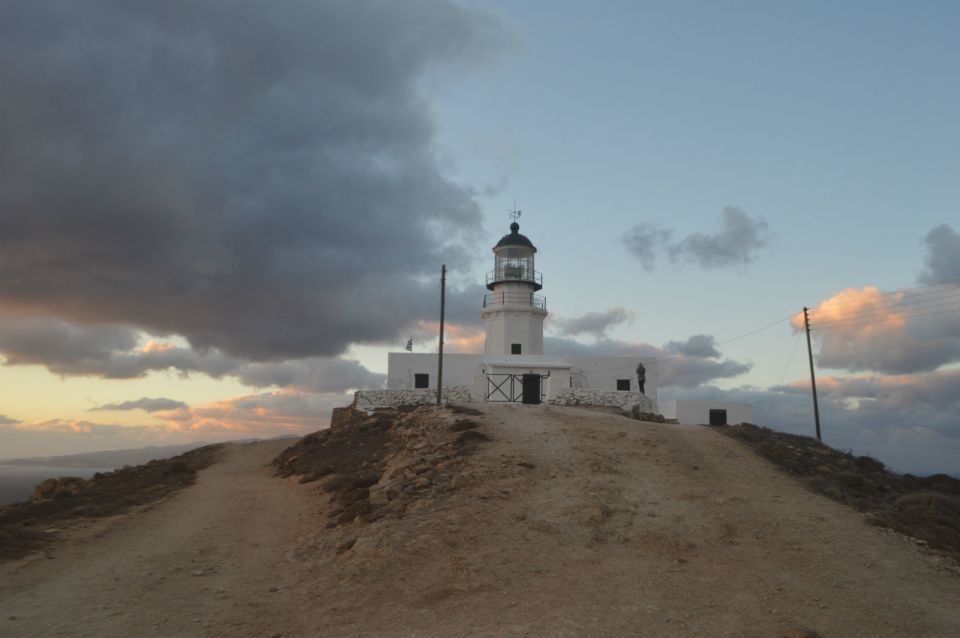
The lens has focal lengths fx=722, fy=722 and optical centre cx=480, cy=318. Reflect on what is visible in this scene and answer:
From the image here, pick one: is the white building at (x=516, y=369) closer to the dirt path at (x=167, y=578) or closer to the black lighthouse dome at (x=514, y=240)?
the black lighthouse dome at (x=514, y=240)

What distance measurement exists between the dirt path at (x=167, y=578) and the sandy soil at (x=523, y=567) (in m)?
0.05

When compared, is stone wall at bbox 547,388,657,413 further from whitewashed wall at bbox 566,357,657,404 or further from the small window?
the small window

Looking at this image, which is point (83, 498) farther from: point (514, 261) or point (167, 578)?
point (514, 261)

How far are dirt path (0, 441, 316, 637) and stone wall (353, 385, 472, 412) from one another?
15609mm

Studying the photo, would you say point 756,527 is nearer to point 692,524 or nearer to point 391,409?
point 692,524

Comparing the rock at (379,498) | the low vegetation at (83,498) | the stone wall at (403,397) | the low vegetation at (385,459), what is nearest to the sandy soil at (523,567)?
the low vegetation at (385,459)

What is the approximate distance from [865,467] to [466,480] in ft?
45.3

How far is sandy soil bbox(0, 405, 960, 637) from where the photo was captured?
36.7ft

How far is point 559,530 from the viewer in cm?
1491

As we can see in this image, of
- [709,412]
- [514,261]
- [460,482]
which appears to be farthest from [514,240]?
[460,482]

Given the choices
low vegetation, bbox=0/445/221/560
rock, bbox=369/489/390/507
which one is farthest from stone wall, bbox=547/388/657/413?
rock, bbox=369/489/390/507

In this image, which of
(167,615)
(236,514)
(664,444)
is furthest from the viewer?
(664,444)

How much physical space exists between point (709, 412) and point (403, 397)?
1680cm

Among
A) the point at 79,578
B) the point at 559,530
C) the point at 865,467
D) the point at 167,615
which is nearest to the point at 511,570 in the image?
the point at 559,530
